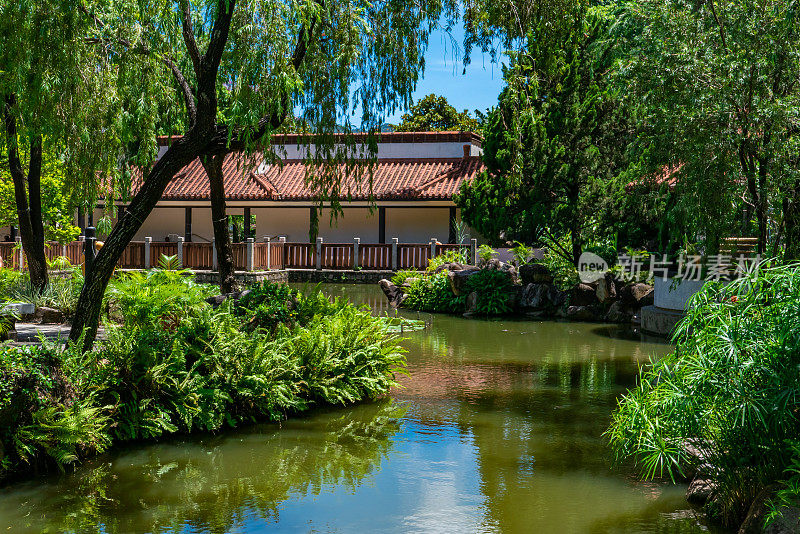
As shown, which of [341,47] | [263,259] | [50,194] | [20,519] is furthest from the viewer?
[263,259]

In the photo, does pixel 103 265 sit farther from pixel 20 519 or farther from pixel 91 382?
pixel 20 519

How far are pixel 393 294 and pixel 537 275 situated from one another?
396 centimetres

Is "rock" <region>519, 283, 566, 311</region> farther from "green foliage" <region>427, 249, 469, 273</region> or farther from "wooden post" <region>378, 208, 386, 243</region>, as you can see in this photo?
"wooden post" <region>378, 208, 386, 243</region>

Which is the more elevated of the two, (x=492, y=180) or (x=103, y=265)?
(x=492, y=180)

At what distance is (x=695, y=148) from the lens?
445 inches

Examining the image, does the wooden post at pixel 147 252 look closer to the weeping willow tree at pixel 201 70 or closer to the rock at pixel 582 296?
the rock at pixel 582 296

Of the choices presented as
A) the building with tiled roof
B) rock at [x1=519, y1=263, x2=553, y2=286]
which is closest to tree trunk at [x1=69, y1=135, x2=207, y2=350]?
rock at [x1=519, y1=263, x2=553, y2=286]

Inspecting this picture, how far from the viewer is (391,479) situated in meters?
6.27

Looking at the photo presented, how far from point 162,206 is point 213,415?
2452cm

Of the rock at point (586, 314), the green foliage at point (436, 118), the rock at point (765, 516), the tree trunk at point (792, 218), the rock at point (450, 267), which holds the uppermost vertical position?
the green foliage at point (436, 118)

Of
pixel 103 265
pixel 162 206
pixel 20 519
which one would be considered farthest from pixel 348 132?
pixel 162 206

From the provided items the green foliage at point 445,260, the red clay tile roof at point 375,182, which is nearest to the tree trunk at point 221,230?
the green foliage at point 445,260

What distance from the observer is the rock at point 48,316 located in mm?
12523

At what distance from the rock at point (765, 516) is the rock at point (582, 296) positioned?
13.1 metres
